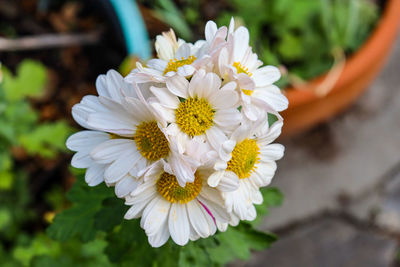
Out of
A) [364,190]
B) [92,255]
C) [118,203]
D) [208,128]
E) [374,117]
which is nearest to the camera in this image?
[208,128]

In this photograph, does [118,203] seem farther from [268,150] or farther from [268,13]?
[268,13]

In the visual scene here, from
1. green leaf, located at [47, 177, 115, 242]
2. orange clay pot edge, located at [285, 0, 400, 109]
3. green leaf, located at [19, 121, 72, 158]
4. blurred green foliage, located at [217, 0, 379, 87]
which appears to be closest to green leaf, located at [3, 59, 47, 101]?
green leaf, located at [19, 121, 72, 158]

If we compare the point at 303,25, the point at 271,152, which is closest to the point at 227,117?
the point at 271,152

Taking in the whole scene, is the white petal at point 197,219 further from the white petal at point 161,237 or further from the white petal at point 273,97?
the white petal at point 273,97

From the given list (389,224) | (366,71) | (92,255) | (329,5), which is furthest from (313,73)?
(92,255)

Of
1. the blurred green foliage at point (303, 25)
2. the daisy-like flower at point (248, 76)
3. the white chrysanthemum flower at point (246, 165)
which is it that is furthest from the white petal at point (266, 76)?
the blurred green foliage at point (303, 25)

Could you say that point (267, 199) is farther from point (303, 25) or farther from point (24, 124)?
point (303, 25)
